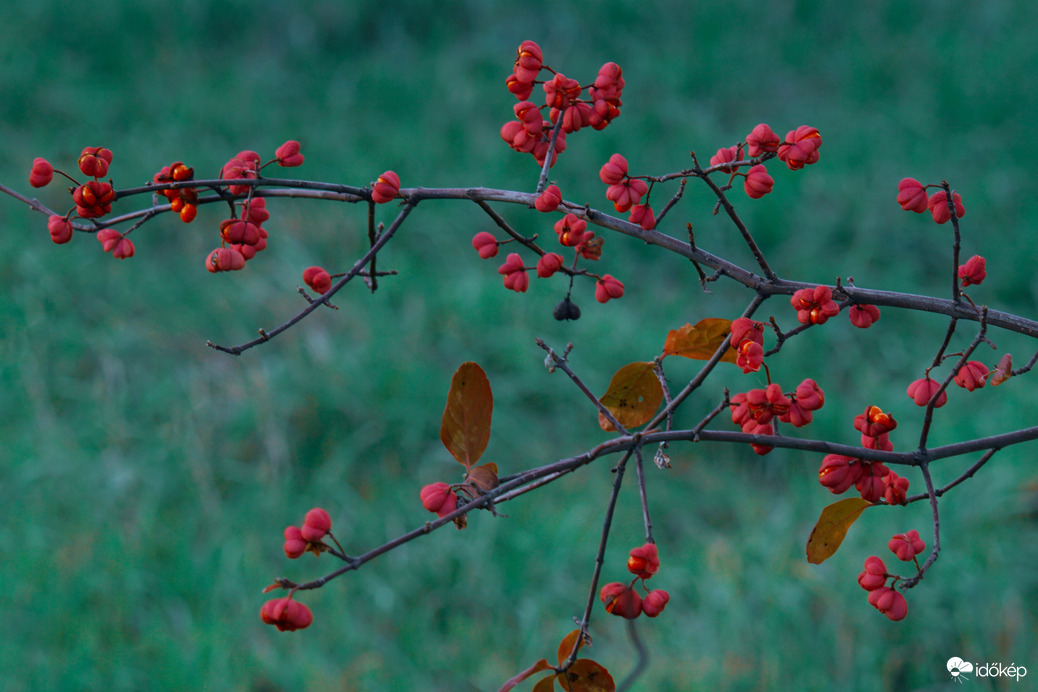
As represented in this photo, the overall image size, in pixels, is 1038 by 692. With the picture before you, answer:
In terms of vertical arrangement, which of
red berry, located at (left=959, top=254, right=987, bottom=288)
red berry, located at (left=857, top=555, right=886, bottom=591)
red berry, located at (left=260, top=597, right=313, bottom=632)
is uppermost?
red berry, located at (left=959, top=254, right=987, bottom=288)

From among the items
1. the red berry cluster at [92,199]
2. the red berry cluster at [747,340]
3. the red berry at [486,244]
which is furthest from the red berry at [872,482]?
the red berry cluster at [92,199]

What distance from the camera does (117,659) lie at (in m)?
1.88

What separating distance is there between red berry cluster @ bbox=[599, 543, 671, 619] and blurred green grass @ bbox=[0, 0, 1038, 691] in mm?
1368

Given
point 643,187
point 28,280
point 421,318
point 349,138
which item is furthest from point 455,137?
point 643,187

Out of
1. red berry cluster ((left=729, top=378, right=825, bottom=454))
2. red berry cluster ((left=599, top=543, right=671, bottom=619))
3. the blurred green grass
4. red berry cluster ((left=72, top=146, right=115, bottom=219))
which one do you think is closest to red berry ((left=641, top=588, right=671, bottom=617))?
red berry cluster ((left=599, top=543, right=671, bottom=619))

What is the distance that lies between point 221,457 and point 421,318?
78 centimetres

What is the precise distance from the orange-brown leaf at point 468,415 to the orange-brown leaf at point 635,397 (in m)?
0.11

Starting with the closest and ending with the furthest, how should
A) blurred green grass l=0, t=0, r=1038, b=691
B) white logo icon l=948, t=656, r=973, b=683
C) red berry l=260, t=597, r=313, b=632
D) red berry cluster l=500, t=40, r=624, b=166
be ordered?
red berry l=260, t=597, r=313, b=632 → red berry cluster l=500, t=40, r=624, b=166 → white logo icon l=948, t=656, r=973, b=683 → blurred green grass l=0, t=0, r=1038, b=691

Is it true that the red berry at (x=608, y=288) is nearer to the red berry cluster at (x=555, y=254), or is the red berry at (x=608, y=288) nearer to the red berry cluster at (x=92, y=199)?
the red berry cluster at (x=555, y=254)

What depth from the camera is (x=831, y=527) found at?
2.04 feet

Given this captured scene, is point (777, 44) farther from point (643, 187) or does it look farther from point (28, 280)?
point (643, 187)

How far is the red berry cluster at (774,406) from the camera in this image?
1.87 feet

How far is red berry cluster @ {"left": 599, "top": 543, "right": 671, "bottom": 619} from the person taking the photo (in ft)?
1.80
